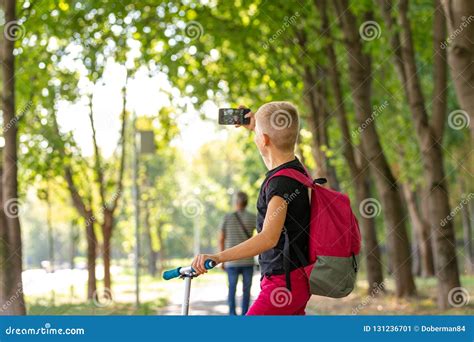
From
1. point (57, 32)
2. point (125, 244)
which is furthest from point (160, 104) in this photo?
point (125, 244)

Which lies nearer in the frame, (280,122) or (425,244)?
(280,122)

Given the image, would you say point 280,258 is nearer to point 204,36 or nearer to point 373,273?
point 373,273

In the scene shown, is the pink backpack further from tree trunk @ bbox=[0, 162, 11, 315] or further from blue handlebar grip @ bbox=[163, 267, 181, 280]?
A: tree trunk @ bbox=[0, 162, 11, 315]

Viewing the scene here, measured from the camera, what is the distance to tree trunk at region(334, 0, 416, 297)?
18875 mm

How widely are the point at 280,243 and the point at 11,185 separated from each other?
9.10 metres

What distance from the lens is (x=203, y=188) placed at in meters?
71.8

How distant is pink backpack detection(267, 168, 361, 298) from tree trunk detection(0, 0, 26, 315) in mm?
8886

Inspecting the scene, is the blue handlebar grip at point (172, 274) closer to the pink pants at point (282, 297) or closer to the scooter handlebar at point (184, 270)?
the scooter handlebar at point (184, 270)

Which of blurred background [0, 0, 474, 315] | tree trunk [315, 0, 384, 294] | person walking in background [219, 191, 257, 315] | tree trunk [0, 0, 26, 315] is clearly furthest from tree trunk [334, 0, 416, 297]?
tree trunk [0, 0, 26, 315]

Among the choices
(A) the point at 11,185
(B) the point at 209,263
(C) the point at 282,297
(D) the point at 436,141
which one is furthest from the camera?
(D) the point at 436,141

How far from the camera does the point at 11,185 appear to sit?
41.9ft

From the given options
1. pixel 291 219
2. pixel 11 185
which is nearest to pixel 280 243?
pixel 291 219

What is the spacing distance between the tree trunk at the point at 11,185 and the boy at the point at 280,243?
873cm

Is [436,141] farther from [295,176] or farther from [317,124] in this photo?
[295,176]
